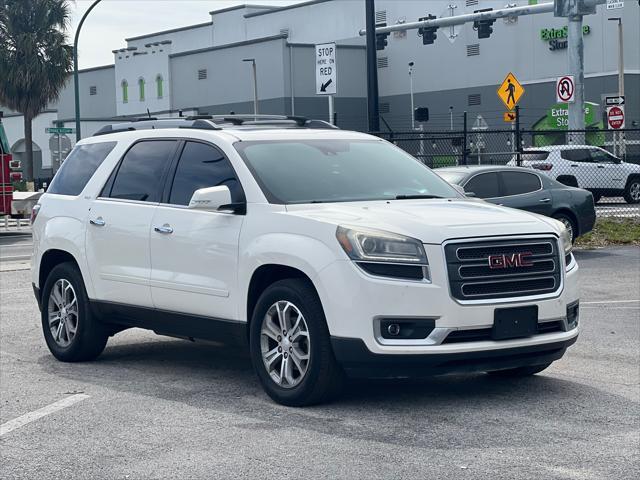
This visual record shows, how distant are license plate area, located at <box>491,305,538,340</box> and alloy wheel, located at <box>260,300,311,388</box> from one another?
1145mm

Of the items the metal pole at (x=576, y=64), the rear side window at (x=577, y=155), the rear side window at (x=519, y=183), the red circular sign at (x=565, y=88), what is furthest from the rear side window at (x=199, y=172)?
the rear side window at (x=577, y=155)

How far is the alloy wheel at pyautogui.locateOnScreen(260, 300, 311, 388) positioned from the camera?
7.51 meters

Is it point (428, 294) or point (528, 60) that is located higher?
point (528, 60)

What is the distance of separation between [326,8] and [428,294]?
237 feet

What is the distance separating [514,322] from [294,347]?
1.36m

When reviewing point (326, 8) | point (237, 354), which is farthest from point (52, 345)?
point (326, 8)

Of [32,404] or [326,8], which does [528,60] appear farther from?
[32,404]

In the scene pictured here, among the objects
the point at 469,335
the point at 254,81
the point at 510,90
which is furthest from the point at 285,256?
the point at 254,81

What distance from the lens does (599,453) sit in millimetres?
6289

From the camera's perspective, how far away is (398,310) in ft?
23.5

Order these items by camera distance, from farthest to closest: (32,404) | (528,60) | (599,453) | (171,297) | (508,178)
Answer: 1. (528,60)
2. (508,178)
3. (171,297)
4. (32,404)
5. (599,453)

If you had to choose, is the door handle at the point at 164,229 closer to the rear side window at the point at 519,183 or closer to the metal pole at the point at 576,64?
the rear side window at the point at 519,183

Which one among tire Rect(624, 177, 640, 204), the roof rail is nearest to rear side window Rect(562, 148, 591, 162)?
tire Rect(624, 177, 640, 204)

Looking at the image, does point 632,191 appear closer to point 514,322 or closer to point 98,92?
point 514,322
